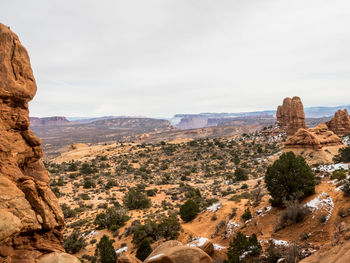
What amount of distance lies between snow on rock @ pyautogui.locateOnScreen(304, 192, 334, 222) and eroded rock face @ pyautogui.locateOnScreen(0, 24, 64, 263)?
555 inches

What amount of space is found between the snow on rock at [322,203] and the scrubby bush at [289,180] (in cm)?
86

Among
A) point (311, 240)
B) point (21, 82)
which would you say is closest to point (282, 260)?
point (311, 240)

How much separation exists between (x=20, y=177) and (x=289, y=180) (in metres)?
16.0

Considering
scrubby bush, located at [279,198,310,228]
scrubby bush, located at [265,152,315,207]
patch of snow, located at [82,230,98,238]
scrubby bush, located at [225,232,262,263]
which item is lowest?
patch of snow, located at [82,230,98,238]

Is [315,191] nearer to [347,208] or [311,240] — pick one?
[347,208]

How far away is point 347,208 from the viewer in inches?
430

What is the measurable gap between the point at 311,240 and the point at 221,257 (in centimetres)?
517

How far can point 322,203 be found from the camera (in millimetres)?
12609

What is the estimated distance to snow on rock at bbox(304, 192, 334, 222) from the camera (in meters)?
11.8

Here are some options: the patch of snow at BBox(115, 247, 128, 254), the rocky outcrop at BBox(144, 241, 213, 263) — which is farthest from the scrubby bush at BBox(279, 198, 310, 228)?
the patch of snow at BBox(115, 247, 128, 254)

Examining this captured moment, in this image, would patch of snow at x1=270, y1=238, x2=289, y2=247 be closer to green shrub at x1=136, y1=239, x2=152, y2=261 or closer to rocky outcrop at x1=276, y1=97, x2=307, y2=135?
green shrub at x1=136, y1=239, x2=152, y2=261

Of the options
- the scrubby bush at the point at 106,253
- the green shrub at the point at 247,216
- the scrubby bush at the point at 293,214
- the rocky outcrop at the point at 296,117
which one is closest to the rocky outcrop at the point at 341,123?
the rocky outcrop at the point at 296,117

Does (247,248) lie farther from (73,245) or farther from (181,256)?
(73,245)

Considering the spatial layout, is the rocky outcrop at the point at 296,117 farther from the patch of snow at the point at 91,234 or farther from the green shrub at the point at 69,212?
the green shrub at the point at 69,212
